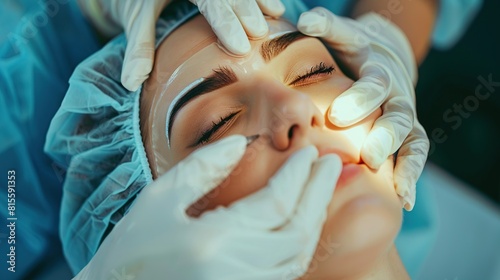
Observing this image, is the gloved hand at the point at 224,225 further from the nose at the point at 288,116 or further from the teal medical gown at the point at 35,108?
the teal medical gown at the point at 35,108

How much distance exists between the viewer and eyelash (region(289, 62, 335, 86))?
1.11 meters

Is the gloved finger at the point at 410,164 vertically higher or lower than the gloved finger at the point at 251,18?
lower

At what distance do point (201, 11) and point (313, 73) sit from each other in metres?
0.29

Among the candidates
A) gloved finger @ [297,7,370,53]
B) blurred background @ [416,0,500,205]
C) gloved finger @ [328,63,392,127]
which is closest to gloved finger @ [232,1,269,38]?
gloved finger @ [297,7,370,53]

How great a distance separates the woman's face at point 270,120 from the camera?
0.93 m

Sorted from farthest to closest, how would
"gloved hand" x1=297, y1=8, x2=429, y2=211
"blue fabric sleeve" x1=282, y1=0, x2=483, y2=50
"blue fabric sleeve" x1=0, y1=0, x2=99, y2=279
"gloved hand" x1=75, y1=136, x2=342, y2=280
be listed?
1. "blue fabric sleeve" x1=282, y1=0, x2=483, y2=50
2. "blue fabric sleeve" x1=0, y1=0, x2=99, y2=279
3. "gloved hand" x1=297, y1=8, x2=429, y2=211
4. "gloved hand" x1=75, y1=136, x2=342, y2=280

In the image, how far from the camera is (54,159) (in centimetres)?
140

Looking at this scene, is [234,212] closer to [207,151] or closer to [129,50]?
[207,151]

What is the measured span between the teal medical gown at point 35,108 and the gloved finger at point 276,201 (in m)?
0.74

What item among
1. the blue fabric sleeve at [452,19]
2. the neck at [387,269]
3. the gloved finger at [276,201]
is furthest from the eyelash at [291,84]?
the blue fabric sleeve at [452,19]

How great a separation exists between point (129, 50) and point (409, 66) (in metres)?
0.78

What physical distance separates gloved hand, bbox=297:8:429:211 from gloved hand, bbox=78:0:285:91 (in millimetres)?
119

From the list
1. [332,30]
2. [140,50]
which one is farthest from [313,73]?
[140,50]

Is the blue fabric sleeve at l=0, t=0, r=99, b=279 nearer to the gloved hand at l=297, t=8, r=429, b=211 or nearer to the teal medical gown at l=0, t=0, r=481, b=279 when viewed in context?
the teal medical gown at l=0, t=0, r=481, b=279
